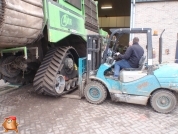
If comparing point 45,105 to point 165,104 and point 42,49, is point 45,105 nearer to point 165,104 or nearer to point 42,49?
point 42,49

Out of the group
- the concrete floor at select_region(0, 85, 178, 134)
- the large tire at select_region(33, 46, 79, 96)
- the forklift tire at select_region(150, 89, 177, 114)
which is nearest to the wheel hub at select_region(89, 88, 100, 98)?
the concrete floor at select_region(0, 85, 178, 134)

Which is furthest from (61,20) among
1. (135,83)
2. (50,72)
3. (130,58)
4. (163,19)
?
(163,19)

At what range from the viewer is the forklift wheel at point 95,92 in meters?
4.76

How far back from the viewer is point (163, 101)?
427 centimetres

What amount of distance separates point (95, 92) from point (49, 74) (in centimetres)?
128

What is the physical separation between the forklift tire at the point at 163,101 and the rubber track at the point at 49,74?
2.46 m

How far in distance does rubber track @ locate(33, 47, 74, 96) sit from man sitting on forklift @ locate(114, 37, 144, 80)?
1.50m

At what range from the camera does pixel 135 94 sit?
4480 mm

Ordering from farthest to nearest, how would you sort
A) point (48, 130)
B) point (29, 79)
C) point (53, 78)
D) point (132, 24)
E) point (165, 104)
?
point (132, 24)
point (29, 79)
point (53, 78)
point (165, 104)
point (48, 130)

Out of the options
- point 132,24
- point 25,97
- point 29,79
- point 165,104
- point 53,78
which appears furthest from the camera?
point 132,24

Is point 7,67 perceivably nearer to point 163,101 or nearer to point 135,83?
point 135,83

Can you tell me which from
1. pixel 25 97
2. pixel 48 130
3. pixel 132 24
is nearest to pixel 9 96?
pixel 25 97

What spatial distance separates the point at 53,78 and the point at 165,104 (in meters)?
2.75

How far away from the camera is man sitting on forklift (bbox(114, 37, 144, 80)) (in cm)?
460
